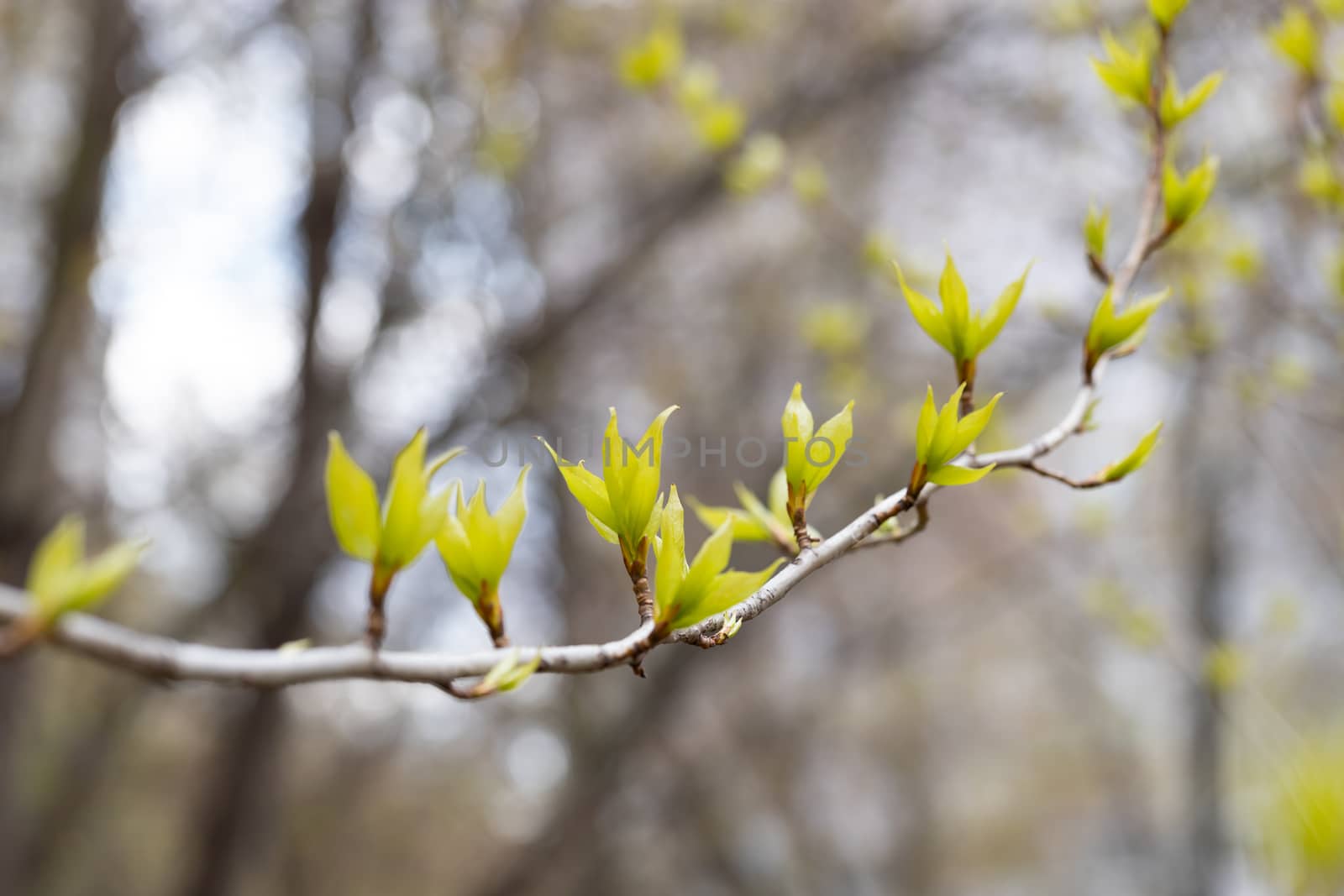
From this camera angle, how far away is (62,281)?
6.22 ft

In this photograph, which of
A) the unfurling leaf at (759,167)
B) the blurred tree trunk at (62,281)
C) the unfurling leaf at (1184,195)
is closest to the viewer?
the unfurling leaf at (1184,195)

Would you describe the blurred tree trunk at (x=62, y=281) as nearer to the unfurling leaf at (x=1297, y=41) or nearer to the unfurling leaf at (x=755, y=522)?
the unfurling leaf at (x=755, y=522)

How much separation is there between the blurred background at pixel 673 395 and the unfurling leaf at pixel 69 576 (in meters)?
0.82

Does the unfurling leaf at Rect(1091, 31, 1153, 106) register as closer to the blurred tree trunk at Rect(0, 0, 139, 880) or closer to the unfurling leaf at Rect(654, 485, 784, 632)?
the unfurling leaf at Rect(654, 485, 784, 632)

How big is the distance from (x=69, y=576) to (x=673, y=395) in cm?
330

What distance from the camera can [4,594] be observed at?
330mm

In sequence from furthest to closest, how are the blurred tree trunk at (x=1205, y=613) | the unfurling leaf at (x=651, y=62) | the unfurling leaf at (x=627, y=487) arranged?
the blurred tree trunk at (x=1205, y=613) → the unfurling leaf at (x=651, y=62) → the unfurling leaf at (x=627, y=487)

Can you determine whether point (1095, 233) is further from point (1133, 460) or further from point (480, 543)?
point (480, 543)

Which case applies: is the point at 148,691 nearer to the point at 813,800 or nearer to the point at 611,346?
the point at 611,346

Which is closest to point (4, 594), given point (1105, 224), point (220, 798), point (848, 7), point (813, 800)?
point (1105, 224)

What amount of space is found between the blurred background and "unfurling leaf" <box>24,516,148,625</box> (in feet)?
2.71

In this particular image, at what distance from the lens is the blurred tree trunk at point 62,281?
190 cm

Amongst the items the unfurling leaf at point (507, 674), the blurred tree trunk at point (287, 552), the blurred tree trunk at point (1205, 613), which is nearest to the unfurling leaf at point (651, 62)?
the unfurling leaf at point (507, 674)

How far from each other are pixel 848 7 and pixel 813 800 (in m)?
4.10
